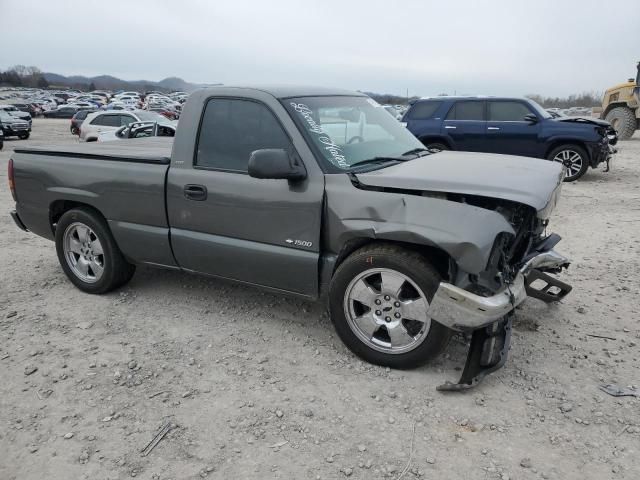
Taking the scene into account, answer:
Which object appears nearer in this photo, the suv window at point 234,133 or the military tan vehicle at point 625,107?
the suv window at point 234,133

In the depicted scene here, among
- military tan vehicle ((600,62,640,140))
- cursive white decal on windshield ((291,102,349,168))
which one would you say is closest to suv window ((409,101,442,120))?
cursive white decal on windshield ((291,102,349,168))

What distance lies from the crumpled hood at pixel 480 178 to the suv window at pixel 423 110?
7.84m

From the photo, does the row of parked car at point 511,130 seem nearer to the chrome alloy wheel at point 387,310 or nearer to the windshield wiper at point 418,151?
the windshield wiper at point 418,151

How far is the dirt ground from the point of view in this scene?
2600mm

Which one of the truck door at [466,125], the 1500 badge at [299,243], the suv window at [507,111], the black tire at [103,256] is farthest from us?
the truck door at [466,125]

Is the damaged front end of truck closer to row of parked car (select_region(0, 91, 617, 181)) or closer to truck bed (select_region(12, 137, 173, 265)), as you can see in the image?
truck bed (select_region(12, 137, 173, 265))

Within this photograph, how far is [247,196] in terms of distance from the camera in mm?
3619

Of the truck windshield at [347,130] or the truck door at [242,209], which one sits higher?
the truck windshield at [347,130]

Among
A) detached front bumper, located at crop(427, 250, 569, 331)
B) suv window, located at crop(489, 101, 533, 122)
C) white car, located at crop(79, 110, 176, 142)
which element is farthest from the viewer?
white car, located at crop(79, 110, 176, 142)

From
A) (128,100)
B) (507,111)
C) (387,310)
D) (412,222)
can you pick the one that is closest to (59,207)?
(387,310)

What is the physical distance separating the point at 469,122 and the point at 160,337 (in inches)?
355

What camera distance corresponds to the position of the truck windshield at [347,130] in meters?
3.51

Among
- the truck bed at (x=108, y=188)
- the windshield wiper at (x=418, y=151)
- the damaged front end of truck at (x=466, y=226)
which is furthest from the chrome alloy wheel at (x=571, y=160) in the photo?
the truck bed at (x=108, y=188)

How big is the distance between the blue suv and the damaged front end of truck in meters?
7.81
